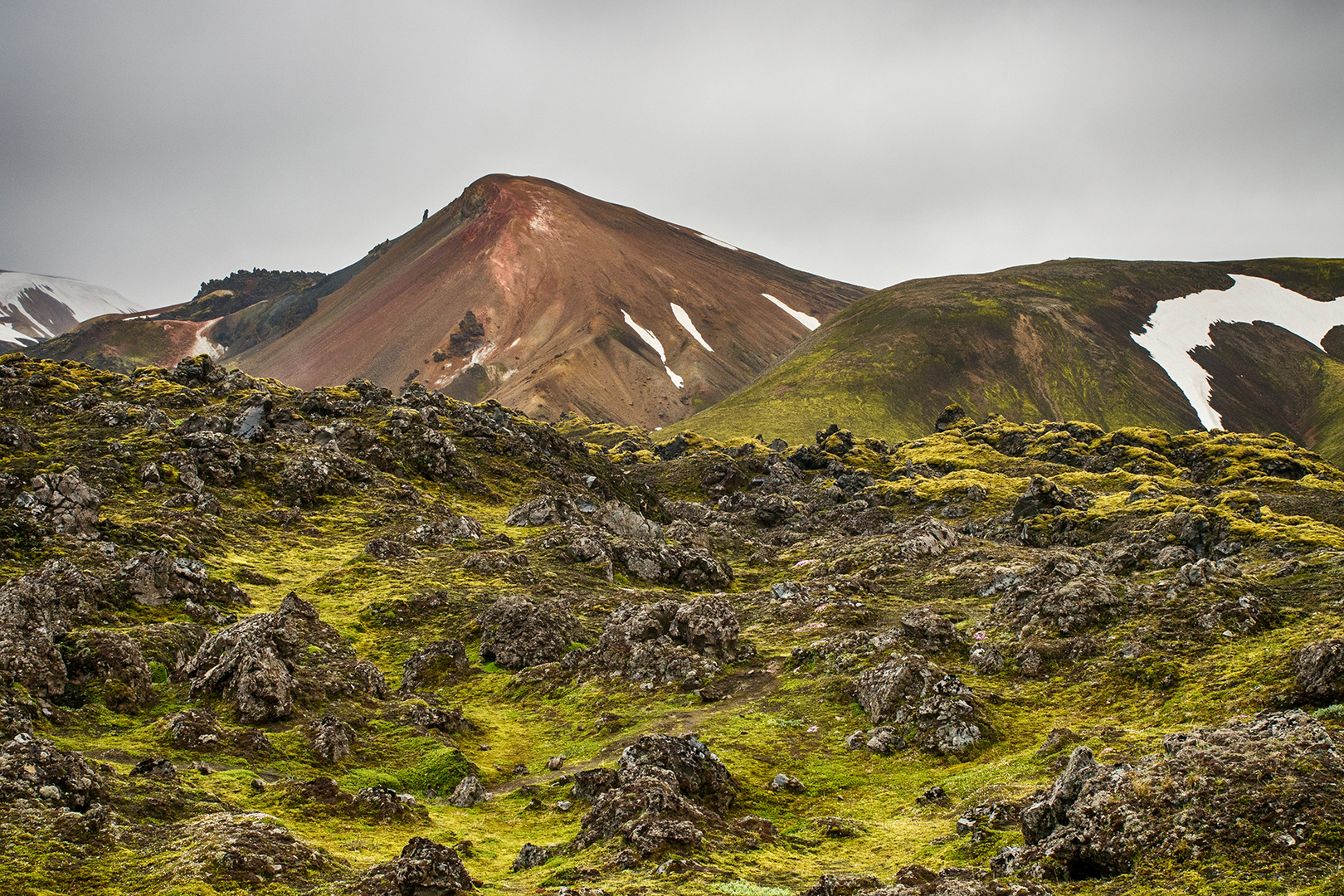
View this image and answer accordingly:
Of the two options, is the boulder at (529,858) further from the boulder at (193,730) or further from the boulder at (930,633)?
the boulder at (930,633)

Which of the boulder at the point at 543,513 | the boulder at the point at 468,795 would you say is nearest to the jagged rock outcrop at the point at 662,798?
the boulder at the point at 468,795

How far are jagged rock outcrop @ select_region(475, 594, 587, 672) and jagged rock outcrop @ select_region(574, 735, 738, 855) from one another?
54.2ft

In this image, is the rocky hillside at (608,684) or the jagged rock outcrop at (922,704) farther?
the jagged rock outcrop at (922,704)

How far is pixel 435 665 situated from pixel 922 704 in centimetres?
2203

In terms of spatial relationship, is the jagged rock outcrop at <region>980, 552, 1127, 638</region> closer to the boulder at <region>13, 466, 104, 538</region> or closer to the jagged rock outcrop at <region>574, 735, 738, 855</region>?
the jagged rock outcrop at <region>574, 735, 738, 855</region>

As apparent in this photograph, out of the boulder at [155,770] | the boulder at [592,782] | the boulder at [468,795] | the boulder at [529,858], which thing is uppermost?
the boulder at [155,770]

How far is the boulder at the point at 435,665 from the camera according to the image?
3556 cm

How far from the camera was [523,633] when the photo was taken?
3856cm

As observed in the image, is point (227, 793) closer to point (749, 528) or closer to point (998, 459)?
point (749, 528)

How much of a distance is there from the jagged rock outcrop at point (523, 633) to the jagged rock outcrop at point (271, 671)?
7.12 meters

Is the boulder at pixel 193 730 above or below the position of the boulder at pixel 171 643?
below

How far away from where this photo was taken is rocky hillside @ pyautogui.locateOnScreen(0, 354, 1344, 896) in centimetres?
1416

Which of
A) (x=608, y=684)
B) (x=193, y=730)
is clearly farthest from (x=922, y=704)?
(x=193, y=730)

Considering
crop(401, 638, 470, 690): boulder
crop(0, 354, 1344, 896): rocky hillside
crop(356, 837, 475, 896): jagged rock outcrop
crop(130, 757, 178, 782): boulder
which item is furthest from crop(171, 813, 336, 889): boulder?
crop(401, 638, 470, 690): boulder
